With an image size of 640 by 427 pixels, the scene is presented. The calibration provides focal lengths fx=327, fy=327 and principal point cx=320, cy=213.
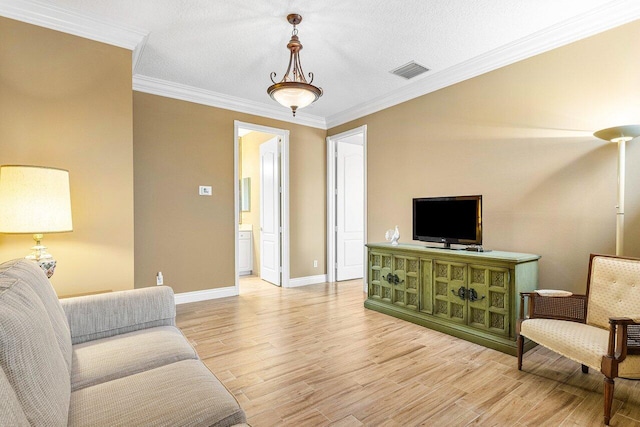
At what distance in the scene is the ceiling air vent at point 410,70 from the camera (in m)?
3.66

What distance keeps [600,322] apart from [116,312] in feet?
10.6

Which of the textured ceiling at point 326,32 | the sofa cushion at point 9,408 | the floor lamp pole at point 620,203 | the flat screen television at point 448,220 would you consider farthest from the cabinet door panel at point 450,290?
the sofa cushion at point 9,408

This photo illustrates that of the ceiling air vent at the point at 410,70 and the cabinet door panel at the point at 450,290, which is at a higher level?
the ceiling air vent at the point at 410,70

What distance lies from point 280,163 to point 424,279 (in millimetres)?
2947

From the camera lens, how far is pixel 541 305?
251 centimetres

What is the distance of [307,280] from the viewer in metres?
5.50

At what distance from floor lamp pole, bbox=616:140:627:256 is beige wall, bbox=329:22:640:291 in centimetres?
22

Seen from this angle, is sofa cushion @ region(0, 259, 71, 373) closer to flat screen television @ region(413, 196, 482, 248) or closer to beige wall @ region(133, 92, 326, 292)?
beige wall @ region(133, 92, 326, 292)

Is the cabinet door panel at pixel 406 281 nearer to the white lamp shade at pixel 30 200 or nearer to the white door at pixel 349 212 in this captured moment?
the white door at pixel 349 212

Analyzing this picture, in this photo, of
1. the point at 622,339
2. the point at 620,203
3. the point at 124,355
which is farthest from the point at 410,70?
the point at 124,355

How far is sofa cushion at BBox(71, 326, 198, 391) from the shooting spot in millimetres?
1494

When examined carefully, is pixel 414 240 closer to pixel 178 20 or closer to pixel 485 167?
pixel 485 167

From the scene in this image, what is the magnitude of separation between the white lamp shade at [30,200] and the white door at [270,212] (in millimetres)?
3326

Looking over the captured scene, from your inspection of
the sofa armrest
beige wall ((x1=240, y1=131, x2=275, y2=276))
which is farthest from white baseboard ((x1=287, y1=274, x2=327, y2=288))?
the sofa armrest
